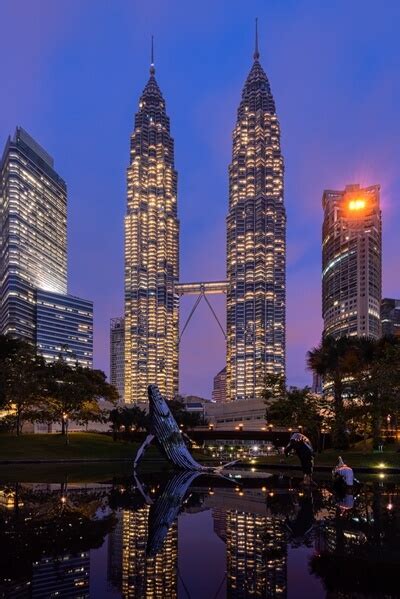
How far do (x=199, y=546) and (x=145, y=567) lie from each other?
241 cm

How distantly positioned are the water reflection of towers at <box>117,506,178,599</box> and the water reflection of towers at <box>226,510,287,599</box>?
1.17 meters

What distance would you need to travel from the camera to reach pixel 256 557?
41.4 feet

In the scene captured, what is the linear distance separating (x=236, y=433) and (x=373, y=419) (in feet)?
142

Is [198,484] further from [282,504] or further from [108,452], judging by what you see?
[108,452]

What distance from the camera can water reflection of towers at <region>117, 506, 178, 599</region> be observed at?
1016 cm

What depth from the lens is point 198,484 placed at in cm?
3062

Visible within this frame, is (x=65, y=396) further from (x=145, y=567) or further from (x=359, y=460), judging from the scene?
(x=145, y=567)

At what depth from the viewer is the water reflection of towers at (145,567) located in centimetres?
1016

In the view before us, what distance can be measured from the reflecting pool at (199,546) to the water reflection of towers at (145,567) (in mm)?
23

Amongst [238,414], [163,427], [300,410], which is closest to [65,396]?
[300,410]

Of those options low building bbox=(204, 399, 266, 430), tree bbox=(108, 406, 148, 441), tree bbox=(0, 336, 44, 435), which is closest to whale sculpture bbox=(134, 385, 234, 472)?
tree bbox=(0, 336, 44, 435)

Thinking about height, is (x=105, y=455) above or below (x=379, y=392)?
below

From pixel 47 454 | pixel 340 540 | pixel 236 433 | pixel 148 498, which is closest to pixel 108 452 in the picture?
pixel 47 454

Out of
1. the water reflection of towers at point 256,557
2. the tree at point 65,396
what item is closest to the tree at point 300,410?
the tree at point 65,396
